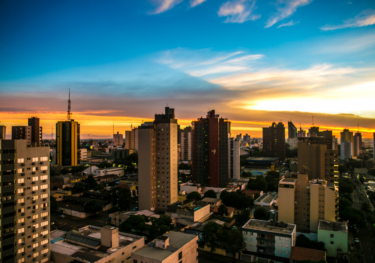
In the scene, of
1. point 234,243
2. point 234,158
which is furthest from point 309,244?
point 234,158

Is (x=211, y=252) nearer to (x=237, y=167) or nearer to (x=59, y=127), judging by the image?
(x=237, y=167)

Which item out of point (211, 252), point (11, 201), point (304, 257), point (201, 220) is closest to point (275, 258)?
point (304, 257)

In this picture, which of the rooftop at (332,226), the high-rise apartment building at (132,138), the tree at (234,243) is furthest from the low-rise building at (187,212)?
the high-rise apartment building at (132,138)

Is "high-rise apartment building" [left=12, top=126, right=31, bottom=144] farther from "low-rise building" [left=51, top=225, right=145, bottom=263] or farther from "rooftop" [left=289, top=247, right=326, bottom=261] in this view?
"rooftop" [left=289, top=247, right=326, bottom=261]

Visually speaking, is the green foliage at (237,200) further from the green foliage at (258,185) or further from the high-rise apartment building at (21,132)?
the high-rise apartment building at (21,132)

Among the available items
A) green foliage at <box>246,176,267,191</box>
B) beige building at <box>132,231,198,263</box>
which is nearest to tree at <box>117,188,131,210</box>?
beige building at <box>132,231,198,263</box>
